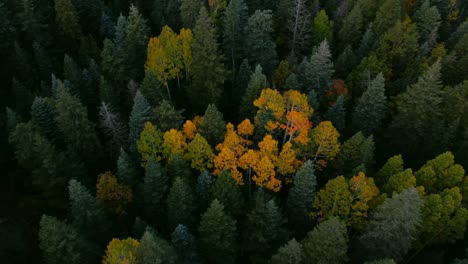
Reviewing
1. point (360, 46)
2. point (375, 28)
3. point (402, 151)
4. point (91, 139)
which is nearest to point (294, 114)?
point (402, 151)

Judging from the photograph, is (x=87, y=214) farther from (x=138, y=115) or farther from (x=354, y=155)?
(x=354, y=155)

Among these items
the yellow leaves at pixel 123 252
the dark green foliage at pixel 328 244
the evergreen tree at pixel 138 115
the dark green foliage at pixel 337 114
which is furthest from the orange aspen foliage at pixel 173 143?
the dark green foliage at pixel 337 114

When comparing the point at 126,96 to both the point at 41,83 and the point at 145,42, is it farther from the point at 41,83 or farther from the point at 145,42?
the point at 41,83

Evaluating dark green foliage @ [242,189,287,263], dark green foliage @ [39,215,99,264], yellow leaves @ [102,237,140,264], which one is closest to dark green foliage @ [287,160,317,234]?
dark green foliage @ [242,189,287,263]

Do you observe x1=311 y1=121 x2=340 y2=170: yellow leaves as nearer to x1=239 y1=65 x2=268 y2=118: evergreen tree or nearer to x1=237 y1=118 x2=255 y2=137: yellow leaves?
x1=237 y1=118 x2=255 y2=137: yellow leaves

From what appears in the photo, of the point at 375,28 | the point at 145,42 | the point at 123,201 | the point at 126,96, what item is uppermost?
the point at 375,28

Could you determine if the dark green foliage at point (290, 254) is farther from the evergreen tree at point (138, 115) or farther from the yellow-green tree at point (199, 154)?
the evergreen tree at point (138, 115)
